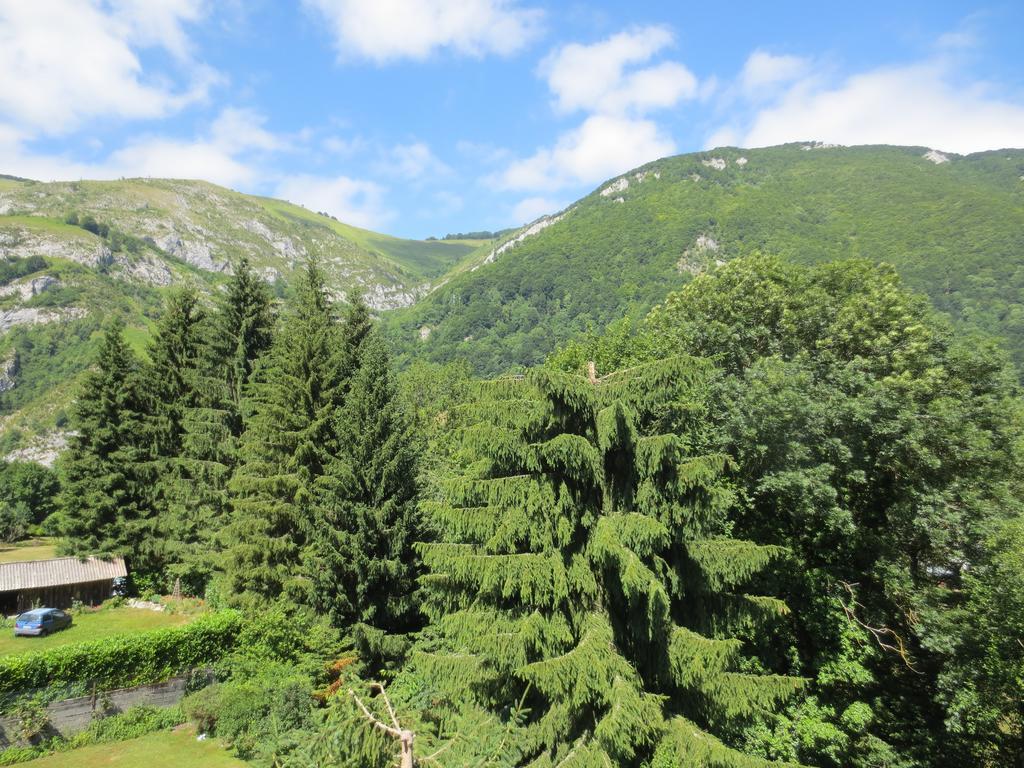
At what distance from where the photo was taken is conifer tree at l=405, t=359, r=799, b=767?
27.0ft

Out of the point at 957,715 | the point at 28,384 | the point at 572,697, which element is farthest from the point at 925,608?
the point at 28,384

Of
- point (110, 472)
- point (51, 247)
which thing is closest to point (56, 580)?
point (110, 472)

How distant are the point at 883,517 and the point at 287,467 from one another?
63.9 ft

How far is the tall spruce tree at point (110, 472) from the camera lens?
25.4 metres

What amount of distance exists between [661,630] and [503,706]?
11.8 feet

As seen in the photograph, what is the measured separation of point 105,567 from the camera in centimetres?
2644

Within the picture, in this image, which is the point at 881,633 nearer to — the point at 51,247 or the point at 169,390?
the point at 169,390

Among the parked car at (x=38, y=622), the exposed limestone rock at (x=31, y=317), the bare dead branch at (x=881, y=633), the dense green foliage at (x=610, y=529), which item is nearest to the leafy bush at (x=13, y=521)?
the dense green foliage at (x=610, y=529)

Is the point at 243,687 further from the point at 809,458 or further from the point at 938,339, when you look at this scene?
the point at 938,339

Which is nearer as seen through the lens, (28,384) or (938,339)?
(938,339)

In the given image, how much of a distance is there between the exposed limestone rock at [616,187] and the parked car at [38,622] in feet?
641

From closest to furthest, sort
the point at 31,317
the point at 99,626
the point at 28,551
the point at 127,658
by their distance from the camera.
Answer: the point at 127,658 < the point at 99,626 < the point at 28,551 < the point at 31,317

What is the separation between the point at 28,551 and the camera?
141ft

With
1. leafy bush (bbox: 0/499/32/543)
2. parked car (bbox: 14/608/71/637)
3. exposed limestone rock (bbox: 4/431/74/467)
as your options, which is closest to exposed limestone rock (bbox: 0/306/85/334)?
exposed limestone rock (bbox: 4/431/74/467)
